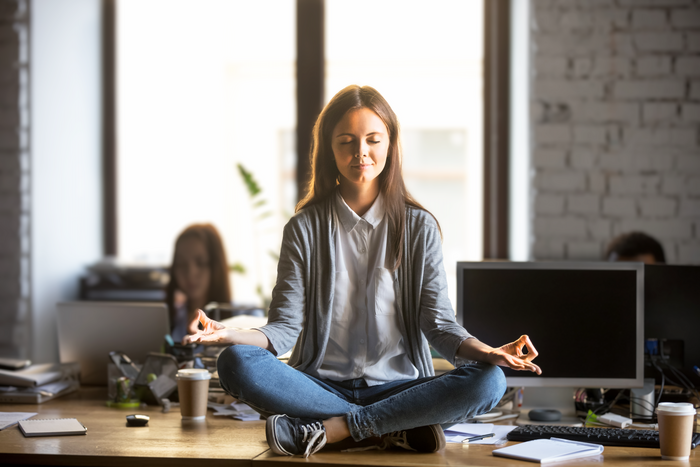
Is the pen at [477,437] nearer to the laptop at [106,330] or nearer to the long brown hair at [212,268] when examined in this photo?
the laptop at [106,330]

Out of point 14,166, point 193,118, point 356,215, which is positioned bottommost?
point 356,215

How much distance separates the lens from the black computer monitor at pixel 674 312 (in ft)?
5.67

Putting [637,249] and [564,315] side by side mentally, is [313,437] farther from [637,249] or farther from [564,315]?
[637,249]

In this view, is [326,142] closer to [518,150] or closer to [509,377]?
[509,377]

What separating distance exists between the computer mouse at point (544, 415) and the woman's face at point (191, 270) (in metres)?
1.71

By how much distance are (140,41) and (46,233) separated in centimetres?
122

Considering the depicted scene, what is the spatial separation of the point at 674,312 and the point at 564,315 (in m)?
0.32

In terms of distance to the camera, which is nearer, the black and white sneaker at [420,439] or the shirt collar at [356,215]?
the black and white sneaker at [420,439]

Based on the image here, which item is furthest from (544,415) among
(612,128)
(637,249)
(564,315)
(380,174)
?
(612,128)

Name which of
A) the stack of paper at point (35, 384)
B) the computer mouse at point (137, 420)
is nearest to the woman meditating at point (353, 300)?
the computer mouse at point (137, 420)

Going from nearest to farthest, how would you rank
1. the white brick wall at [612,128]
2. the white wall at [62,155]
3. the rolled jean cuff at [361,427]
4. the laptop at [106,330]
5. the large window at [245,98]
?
the rolled jean cuff at [361,427]
the laptop at [106,330]
the white brick wall at [612,128]
the white wall at [62,155]
the large window at [245,98]

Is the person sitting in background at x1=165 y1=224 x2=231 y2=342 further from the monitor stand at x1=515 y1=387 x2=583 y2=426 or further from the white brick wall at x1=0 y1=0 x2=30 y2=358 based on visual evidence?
the monitor stand at x1=515 y1=387 x2=583 y2=426

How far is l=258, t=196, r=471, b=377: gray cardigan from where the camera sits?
64.1 inches

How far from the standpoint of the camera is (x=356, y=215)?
173 cm
